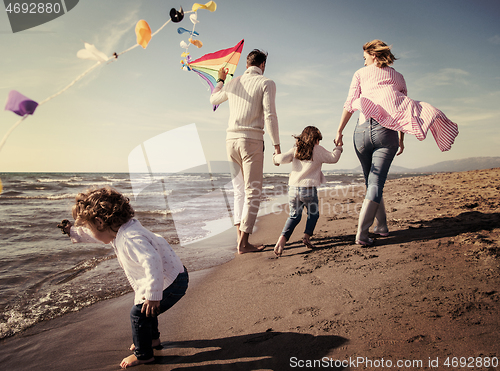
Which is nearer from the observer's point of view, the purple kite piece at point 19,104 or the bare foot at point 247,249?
the purple kite piece at point 19,104

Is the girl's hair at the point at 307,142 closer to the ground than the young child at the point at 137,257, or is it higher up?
higher up

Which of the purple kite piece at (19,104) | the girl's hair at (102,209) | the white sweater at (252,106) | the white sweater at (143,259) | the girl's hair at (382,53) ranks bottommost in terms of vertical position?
the white sweater at (143,259)

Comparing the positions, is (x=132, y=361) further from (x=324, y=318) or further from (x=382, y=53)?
(x=382, y=53)

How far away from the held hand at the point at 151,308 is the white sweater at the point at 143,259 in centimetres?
2

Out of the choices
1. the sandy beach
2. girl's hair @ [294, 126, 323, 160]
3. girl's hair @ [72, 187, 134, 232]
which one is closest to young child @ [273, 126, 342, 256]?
girl's hair @ [294, 126, 323, 160]

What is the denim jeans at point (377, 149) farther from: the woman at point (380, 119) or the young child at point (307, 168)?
the young child at point (307, 168)

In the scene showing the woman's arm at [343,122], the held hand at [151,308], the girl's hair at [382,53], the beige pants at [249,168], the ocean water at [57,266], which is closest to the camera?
the held hand at [151,308]

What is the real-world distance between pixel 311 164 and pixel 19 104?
2773 millimetres

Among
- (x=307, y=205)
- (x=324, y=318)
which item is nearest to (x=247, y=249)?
(x=307, y=205)

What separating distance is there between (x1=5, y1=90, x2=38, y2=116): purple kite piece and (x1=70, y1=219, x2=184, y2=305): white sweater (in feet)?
2.47

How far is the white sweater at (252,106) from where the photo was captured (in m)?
3.39

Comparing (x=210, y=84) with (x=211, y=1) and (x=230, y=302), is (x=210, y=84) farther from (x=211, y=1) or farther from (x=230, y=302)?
(x=230, y=302)

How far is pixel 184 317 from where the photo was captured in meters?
2.12

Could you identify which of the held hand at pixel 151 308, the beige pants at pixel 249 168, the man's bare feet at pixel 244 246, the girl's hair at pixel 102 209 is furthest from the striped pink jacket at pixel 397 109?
the held hand at pixel 151 308
